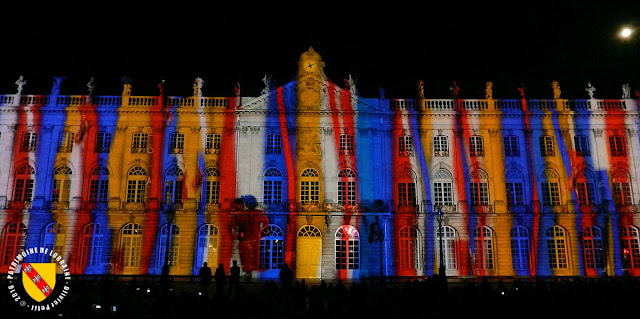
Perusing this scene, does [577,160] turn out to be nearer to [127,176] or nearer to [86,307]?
[127,176]

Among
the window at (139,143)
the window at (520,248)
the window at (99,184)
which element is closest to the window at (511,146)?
the window at (520,248)

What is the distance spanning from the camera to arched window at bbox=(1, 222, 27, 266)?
3469cm

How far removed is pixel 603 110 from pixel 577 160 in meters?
4.24

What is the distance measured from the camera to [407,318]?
10.3 metres

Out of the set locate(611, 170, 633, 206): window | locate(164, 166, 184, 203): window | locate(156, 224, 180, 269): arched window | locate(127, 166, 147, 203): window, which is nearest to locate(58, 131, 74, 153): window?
locate(127, 166, 147, 203): window

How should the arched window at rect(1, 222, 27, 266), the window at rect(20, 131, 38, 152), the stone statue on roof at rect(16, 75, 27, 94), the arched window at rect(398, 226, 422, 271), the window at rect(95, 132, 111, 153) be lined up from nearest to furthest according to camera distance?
the arched window at rect(1, 222, 27, 266) < the arched window at rect(398, 226, 422, 271) < the window at rect(20, 131, 38, 152) < the window at rect(95, 132, 111, 153) < the stone statue on roof at rect(16, 75, 27, 94)

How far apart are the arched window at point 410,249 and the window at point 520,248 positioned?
659 centimetres

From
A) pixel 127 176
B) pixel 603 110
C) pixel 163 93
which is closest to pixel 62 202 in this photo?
pixel 127 176

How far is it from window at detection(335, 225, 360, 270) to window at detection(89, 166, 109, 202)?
1662 centimetres

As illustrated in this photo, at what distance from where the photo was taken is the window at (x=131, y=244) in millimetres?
34875

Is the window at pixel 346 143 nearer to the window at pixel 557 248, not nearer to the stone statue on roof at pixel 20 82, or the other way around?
the window at pixel 557 248

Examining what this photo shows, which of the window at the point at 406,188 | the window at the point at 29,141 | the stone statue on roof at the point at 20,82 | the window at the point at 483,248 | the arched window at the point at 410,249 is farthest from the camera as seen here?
the stone statue on roof at the point at 20,82

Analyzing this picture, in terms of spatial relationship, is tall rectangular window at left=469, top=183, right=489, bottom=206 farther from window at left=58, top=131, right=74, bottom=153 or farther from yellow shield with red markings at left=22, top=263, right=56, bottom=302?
yellow shield with red markings at left=22, top=263, right=56, bottom=302

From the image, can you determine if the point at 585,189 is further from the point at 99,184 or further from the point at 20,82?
the point at 20,82
